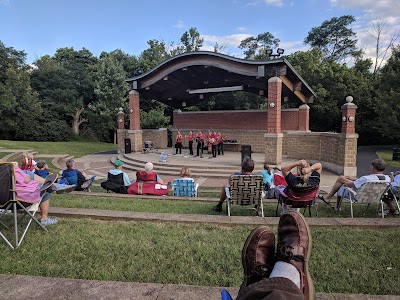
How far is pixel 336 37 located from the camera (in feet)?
150

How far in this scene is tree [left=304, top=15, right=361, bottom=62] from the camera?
44938 mm

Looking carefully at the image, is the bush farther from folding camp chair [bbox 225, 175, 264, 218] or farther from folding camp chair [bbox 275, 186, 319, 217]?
folding camp chair [bbox 275, 186, 319, 217]

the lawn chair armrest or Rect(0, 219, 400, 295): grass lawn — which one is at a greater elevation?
the lawn chair armrest

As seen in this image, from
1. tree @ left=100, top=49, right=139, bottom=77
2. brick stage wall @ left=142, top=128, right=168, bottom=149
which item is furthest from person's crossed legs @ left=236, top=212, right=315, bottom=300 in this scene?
tree @ left=100, top=49, right=139, bottom=77

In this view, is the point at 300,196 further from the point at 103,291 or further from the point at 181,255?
the point at 103,291

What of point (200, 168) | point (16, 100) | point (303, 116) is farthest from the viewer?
point (16, 100)

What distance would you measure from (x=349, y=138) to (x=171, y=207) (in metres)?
9.89

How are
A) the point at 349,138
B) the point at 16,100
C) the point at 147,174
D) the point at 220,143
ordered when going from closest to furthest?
the point at 147,174 < the point at 349,138 < the point at 220,143 < the point at 16,100

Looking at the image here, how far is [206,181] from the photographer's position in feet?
39.8

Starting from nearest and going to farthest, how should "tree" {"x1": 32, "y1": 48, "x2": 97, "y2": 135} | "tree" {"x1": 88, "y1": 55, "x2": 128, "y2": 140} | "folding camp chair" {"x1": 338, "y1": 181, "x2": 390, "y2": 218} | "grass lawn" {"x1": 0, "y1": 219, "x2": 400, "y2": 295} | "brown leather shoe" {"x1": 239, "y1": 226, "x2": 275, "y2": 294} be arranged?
1. "brown leather shoe" {"x1": 239, "y1": 226, "x2": 275, "y2": 294}
2. "grass lawn" {"x1": 0, "y1": 219, "x2": 400, "y2": 295}
3. "folding camp chair" {"x1": 338, "y1": 181, "x2": 390, "y2": 218}
4. "tree" {"x1": 88, "y1": 55, "x2": 128, "y2": 140}
5. "tree" {"x1": 32, "y1": 48, "x2": 97, "y2": 135}

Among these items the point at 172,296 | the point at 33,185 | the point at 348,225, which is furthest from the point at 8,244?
the point at 348,225

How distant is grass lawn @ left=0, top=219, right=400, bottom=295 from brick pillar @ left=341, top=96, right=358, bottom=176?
941 cm

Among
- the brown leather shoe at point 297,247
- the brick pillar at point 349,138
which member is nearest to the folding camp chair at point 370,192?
the brown leather shoe at point 297,247

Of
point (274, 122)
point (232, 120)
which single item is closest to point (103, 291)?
point (274, 122)
